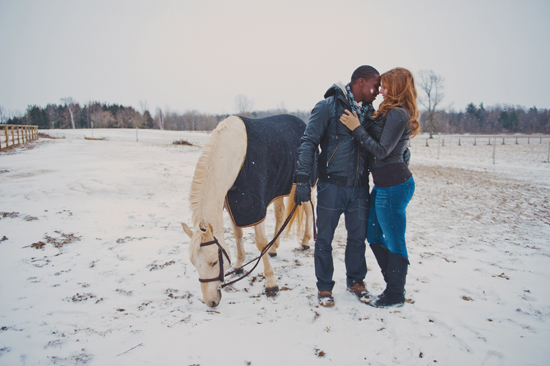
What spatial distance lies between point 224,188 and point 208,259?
664 mm

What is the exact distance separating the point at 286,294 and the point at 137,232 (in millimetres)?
2893

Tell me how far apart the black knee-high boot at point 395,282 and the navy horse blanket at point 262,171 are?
1.32 metres

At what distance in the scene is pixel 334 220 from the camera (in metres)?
2.52

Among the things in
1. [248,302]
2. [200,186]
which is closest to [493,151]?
[248,302]

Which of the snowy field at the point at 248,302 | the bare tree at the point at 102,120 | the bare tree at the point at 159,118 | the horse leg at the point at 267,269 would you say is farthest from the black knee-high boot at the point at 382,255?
the bare tree at the point at 159,118

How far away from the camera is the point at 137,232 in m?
4.31

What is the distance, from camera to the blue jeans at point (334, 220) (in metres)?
2.49

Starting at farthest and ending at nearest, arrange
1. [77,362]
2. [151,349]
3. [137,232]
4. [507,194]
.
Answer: [507,194], [137,232], [151,349], [77,362]

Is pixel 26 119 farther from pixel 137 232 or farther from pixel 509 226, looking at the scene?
pixel 509 226

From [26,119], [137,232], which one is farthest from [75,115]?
[137,232]

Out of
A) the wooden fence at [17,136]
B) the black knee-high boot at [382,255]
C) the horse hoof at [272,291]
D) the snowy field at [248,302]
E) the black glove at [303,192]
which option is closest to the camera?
the snowy field at [248,302]

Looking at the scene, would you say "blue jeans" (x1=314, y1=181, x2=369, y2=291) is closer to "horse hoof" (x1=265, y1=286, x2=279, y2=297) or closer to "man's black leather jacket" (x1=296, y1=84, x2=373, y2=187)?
"man's black leather jacket" (x1=296, y1=84, x2=373, y2=187)

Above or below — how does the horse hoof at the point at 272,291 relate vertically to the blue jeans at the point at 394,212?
below

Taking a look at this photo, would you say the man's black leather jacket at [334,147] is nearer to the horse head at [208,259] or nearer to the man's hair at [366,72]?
the man's hair at [366,72]
